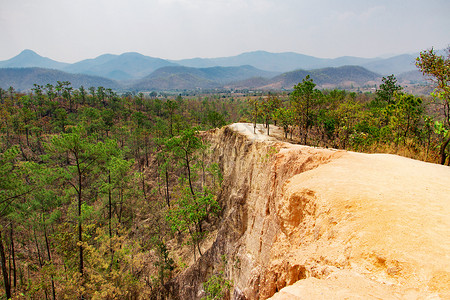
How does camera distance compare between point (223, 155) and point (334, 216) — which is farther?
point (223, 155)

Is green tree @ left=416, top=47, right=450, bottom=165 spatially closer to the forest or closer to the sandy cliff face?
the forest

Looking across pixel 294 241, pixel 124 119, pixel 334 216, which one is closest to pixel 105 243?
pixel 294 241

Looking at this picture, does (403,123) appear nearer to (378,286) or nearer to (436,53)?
(436,53)

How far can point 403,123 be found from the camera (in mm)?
20375

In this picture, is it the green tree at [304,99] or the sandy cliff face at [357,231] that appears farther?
the green tree at [304,99]

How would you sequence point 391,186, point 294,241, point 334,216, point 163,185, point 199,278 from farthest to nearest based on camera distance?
point 163,185, point 199,278, point 294,241, point 391,186, point 334,216

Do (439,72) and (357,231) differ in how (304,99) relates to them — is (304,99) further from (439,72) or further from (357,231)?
(357,231)

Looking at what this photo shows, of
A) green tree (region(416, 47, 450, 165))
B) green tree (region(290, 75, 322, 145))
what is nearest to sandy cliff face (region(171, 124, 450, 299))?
green tree (region(416, 47, 450, 165))

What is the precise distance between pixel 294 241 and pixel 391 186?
4235 millimetres

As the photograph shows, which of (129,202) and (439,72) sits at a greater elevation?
(439,72)

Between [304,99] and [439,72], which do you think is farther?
[304,99]

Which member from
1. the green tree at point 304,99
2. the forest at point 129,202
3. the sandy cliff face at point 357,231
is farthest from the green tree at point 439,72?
the green tree at point 304,99

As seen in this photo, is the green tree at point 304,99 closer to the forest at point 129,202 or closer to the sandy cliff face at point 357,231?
the forest at point 129,202

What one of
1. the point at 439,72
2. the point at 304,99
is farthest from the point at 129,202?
Result: the point at 439,72
